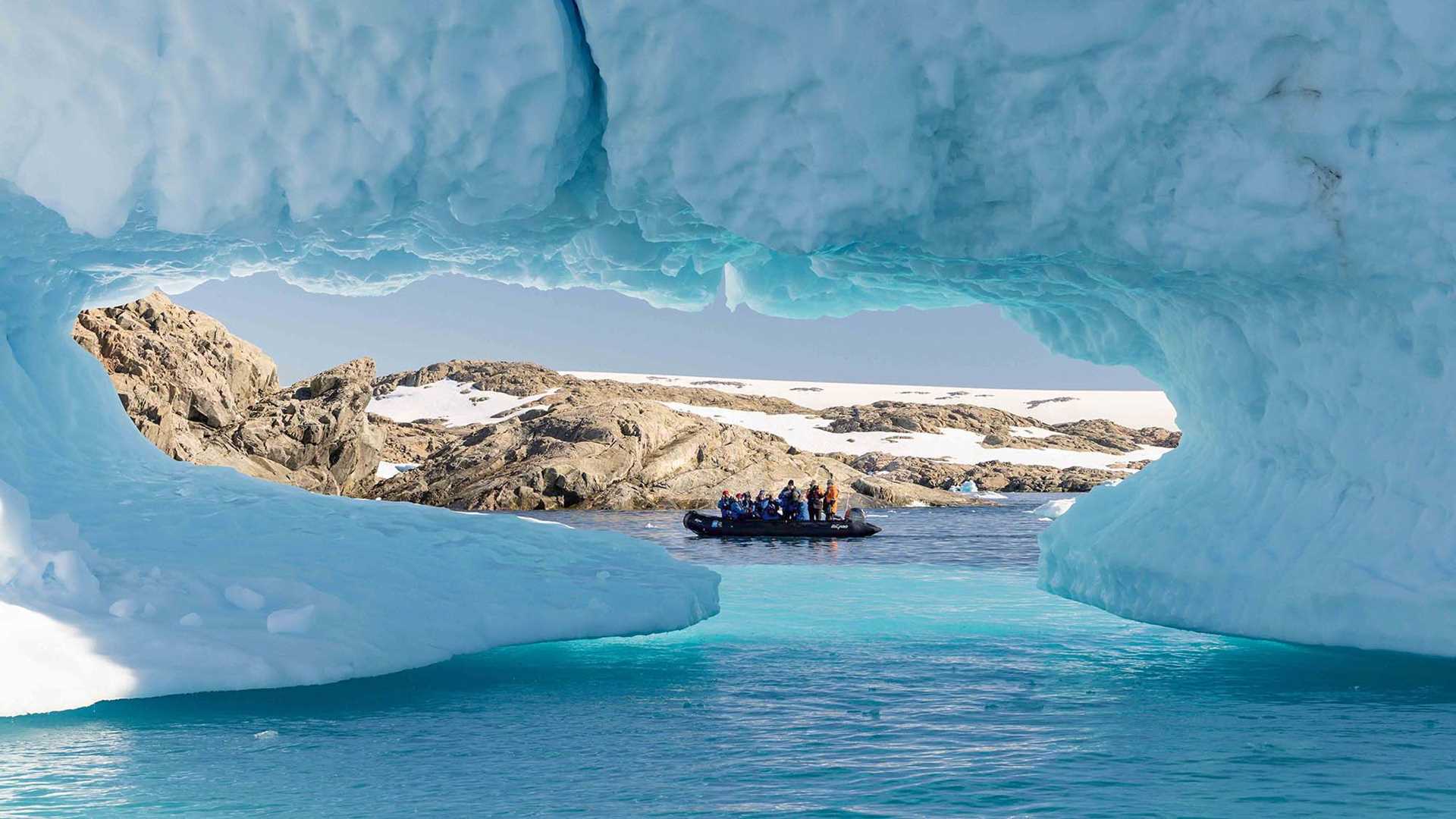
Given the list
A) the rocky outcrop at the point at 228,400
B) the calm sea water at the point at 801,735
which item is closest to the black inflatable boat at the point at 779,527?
the rocky outcrop at the point at 228,400

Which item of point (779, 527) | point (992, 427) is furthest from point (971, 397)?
point (779, 527)

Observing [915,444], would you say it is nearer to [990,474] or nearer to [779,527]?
[990,474]

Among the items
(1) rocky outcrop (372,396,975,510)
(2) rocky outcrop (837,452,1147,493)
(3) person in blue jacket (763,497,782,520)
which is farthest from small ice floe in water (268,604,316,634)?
(2) rocky outcrop (837,452,1147,493)

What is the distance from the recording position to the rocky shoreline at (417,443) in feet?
100

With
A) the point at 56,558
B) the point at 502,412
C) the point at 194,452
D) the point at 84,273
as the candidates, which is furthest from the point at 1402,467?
the point at 502,412

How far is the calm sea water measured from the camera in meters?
5.58

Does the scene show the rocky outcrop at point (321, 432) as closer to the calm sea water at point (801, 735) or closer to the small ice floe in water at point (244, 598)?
the calm sea water at point (801, 735)

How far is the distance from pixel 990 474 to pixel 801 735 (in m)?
52.5

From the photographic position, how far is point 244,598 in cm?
831

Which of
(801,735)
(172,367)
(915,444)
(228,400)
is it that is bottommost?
(801,735)

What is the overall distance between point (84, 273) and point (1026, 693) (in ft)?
28.0

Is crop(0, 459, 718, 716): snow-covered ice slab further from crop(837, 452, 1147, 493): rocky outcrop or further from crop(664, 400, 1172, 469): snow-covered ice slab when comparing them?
crop(664, 400, 1172, 469): snow-covered ice slab

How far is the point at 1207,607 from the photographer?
8984 millimetres

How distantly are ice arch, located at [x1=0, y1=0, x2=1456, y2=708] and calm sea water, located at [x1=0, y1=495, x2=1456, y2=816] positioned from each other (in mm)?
612
